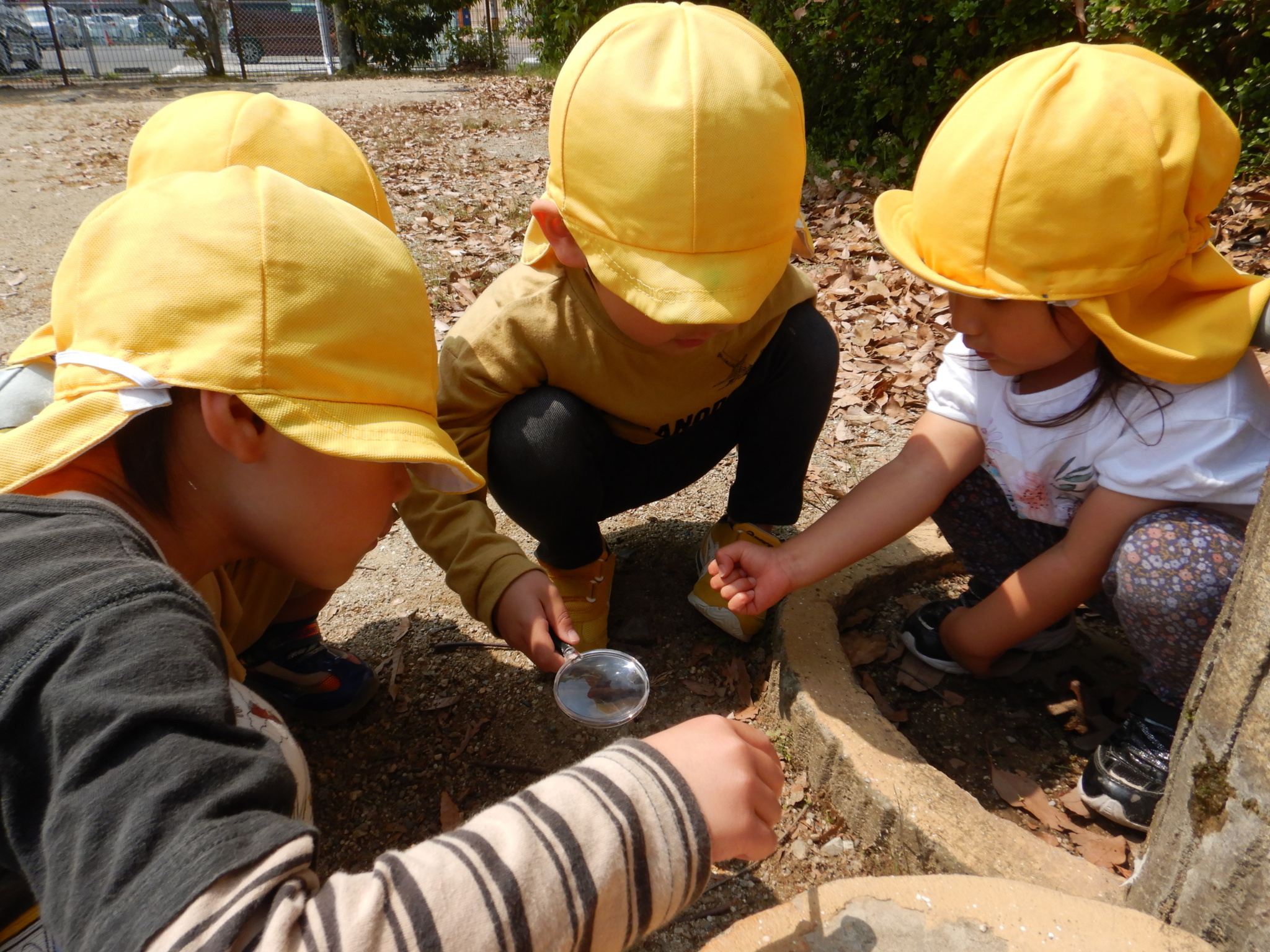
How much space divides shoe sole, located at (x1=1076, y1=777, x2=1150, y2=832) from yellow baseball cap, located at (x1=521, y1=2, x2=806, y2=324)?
3.91 feet

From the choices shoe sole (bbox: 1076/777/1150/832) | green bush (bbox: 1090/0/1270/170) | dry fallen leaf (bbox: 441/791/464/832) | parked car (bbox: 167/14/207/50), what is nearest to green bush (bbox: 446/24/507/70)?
parked car (bbox: 167/14/207/50)

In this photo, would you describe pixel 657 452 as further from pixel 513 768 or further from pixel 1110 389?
pixel 1110 389

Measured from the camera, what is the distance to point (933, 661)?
208cm

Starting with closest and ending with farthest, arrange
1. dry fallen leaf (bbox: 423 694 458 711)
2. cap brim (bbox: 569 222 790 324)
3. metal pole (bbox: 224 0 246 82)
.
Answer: cap brim (bbox: 569 222 790 324) < dry fallen leaf (bbox: 423 694 458 711) < metal pole (bbox: 224 0 246 82)

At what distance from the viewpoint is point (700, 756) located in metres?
1.13

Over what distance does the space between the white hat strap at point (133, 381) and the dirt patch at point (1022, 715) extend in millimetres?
1626

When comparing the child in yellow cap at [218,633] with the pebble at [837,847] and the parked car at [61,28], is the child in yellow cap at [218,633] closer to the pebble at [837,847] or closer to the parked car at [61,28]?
the pebble at [837,847]

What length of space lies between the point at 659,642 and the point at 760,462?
0.56 m

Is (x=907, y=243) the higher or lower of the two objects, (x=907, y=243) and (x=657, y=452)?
the higher

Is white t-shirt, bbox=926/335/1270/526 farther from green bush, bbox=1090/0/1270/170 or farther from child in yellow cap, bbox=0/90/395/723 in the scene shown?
green bush, bbox=1090/0/1270/170

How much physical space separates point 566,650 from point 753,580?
0.44 meters

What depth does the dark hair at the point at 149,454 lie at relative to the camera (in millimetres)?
1150

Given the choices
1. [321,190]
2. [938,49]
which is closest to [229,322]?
[321,190]

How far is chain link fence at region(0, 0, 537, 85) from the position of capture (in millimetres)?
17016
